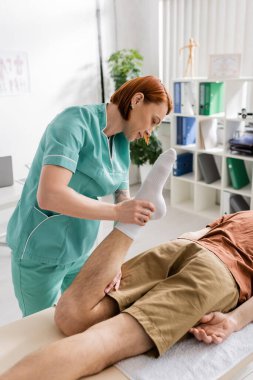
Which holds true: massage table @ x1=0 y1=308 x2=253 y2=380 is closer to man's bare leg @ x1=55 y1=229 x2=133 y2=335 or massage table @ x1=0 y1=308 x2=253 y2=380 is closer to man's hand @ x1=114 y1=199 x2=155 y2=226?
man's bare leg @ x1=55 y1=229 x2=133 y2=335

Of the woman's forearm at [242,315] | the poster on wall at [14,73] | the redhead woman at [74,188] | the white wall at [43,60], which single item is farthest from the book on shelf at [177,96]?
the woman's forearm at [242,315]

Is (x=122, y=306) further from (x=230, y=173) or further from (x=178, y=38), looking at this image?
(x=178, y=38)

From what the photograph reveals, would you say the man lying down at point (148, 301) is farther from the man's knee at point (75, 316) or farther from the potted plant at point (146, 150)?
the potted plant at point (146, 150)

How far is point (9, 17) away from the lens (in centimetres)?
318

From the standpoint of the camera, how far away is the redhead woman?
3.98ft

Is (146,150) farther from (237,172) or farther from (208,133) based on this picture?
(237,172)

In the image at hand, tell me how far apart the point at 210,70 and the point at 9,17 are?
1.68 meters

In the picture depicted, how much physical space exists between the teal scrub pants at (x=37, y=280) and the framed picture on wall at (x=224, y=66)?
2.12 m

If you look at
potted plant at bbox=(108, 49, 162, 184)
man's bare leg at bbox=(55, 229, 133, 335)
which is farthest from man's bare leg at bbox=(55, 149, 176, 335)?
potted plant at bbox=(108, 49, 162, 184)

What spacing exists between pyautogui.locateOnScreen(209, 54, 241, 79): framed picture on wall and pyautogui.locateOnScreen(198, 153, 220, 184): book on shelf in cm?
70

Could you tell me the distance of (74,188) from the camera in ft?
4.56

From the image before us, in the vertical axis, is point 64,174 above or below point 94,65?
below

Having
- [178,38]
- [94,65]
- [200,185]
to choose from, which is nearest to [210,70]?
[178,38]

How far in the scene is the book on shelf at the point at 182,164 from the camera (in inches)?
143
